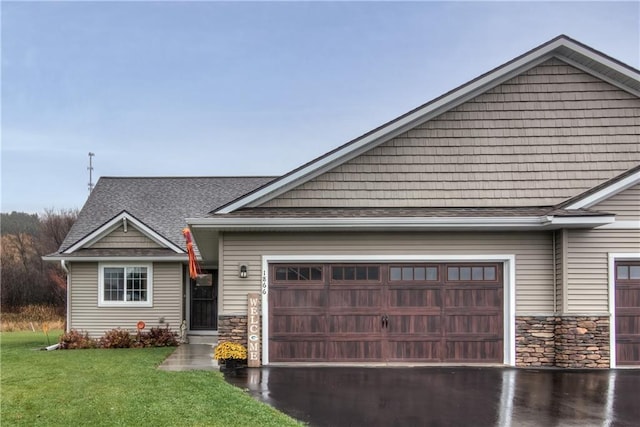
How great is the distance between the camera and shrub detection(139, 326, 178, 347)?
52.4 ft

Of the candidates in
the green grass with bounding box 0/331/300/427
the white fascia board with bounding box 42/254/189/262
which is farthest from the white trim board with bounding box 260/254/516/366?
the white fascia board with bounding box 42/254/189/262

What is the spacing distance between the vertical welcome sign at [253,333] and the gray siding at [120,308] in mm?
6230

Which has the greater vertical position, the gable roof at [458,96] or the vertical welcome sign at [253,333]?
the gable roof at [458,96]

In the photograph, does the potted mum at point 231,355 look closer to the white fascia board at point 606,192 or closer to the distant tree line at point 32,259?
the white fascia board at point 606,192

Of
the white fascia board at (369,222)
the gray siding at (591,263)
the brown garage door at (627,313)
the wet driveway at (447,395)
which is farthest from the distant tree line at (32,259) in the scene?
the brown garage door at (627,313)

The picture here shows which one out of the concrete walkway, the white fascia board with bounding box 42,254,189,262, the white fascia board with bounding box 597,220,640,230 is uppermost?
the white fascia board with bounding box 597,220,640,230

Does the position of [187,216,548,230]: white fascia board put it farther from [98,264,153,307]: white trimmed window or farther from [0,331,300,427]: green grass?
[98,264,153,307]: white trimmed window

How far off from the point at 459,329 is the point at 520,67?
591cm

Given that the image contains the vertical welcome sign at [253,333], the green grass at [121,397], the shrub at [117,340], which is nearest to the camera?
the green grass at [121,397]

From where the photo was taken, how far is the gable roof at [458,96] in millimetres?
11727

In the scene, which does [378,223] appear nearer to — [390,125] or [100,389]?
[390,125]

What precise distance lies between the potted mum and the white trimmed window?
659 centimetres

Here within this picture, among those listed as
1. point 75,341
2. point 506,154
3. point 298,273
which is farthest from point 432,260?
point 75,341

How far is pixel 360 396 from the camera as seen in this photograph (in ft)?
28.2
